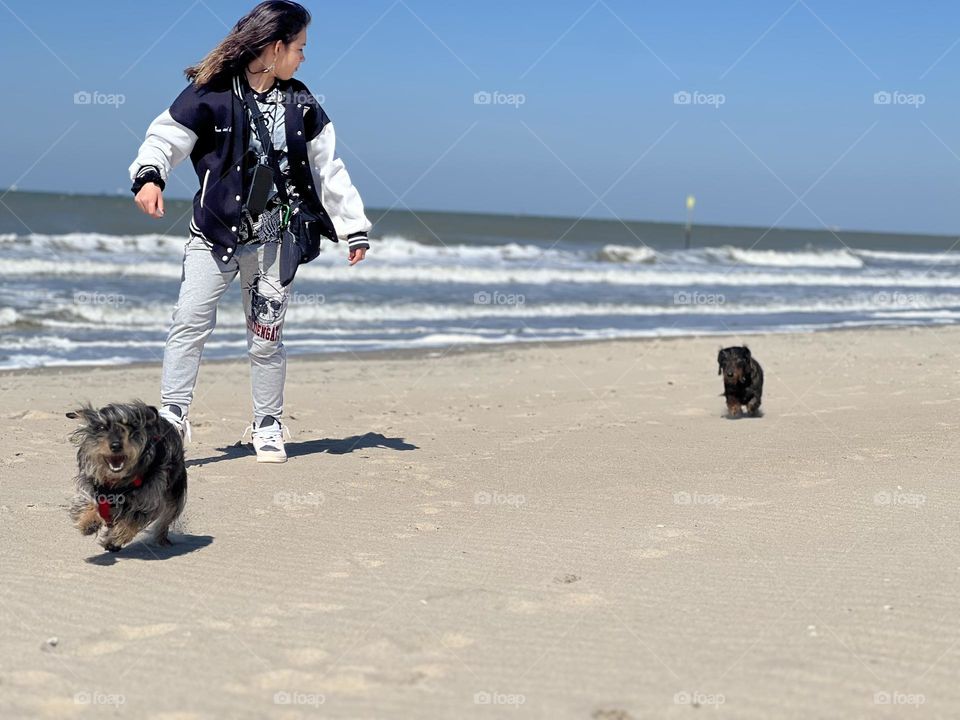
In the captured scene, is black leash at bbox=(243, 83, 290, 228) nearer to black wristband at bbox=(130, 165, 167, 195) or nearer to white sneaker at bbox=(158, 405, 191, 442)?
black wristband at bbox=(130, 165, 167, 195)

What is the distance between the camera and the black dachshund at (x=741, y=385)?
874 cm

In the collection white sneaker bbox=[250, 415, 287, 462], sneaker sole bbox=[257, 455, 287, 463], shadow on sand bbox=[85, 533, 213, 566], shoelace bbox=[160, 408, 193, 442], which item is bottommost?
shadow on sand bbox=[85, 533, 213, 566]

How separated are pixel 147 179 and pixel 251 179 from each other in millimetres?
600

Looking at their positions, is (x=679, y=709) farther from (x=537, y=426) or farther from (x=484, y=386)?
(x=484, y=386)

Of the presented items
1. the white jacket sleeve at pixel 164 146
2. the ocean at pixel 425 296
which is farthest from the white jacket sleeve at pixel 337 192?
the ocean at pixel 425 296

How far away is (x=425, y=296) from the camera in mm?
20234

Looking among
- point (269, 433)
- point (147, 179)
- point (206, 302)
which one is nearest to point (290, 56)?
point (147, 179)

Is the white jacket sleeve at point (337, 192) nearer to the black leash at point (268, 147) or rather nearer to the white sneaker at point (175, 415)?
the black leash at point (268, 147)

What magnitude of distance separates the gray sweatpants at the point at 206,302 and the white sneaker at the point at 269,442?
21.4 inches

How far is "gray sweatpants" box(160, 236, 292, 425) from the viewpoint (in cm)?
577

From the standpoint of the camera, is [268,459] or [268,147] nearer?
[268,147]

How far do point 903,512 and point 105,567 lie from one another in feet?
12.0

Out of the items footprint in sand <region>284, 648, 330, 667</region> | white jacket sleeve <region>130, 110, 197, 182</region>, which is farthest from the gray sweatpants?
footprint in sand <region>284, 648, 330, 667</region>

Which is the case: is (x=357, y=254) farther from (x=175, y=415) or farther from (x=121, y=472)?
(x=121, y=472)
